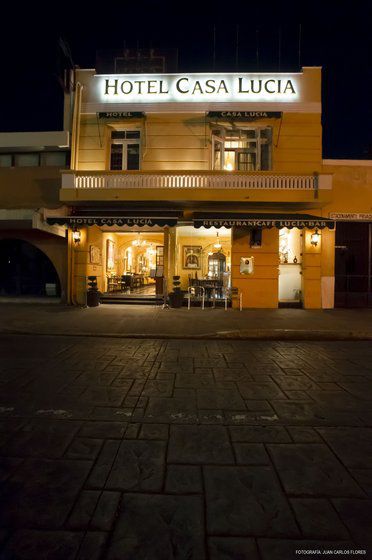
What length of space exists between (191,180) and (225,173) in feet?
4.70

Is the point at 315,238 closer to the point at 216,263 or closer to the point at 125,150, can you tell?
the point at 216,263

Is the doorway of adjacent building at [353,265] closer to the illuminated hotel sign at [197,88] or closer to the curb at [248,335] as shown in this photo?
the curb at [248,335]

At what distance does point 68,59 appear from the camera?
15.3m

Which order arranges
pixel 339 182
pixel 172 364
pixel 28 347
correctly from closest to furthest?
pixel 172 364 < pixel 28 347 < pixel 339 182

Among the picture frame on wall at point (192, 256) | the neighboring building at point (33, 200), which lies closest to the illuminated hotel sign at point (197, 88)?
the neighboring building at point (33, 200)

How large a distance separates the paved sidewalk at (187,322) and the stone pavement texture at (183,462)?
347cm

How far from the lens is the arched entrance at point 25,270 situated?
1684 centimetres

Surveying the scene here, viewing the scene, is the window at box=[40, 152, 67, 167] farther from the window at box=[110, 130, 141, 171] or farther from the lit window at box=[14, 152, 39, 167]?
the window at box=[110, 130, 141, 171]

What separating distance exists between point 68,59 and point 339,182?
13079 mm

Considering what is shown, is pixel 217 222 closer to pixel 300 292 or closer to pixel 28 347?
pixel 300 292

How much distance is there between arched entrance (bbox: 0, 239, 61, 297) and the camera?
1684 cm

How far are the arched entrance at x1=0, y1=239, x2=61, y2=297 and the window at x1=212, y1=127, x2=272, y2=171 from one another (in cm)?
935

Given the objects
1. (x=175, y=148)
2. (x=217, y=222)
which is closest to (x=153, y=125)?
(x=175, y=148)

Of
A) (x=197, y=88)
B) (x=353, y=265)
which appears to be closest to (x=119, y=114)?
(x=197, y=88)
